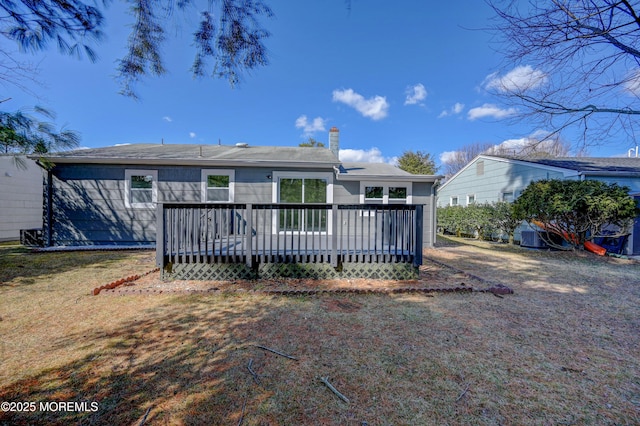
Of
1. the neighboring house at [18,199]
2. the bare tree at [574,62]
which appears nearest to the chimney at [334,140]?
the bare tree at [574,62]

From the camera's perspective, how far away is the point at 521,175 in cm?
1127

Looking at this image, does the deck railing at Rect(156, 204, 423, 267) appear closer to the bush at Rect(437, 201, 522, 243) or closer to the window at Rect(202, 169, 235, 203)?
the window at Rect(202, 169, 235, 203)

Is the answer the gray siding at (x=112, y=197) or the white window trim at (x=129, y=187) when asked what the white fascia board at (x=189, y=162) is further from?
the white window trim at (x=129, y=187)

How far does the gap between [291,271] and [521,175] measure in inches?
446

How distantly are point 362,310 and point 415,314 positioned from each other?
2.35 feet

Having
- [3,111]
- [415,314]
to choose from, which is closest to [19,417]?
[415,314]

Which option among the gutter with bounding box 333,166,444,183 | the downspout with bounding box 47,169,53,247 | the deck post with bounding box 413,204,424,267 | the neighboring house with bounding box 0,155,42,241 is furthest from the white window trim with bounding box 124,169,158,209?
the deck post with bounding box 413,204,424,267

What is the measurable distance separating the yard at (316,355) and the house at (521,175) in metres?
6.60

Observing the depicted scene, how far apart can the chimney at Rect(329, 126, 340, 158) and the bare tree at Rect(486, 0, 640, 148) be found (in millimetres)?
7025

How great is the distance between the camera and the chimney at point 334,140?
10.9m

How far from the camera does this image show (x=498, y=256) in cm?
820

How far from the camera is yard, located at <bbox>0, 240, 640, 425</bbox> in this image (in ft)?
6.14

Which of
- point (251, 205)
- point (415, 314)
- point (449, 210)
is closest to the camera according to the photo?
point (415, 314)

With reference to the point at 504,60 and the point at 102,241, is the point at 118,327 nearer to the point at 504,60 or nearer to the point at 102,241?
the point at 504,60
